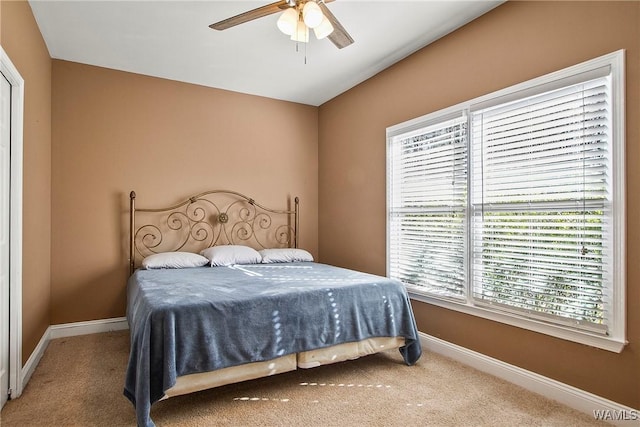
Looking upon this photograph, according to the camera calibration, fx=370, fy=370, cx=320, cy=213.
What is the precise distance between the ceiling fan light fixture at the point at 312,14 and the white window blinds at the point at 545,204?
1374mm

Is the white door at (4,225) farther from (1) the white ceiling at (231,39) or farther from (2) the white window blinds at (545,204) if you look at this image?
(2) the white window blinds at (545,204)

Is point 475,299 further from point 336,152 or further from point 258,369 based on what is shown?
point 336,152

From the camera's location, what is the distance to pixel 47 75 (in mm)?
3305

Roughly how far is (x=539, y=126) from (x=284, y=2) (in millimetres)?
1777

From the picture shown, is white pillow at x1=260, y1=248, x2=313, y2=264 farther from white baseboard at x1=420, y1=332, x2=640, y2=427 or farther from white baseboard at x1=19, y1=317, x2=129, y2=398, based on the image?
white baseboard at x1=420, y1=332, x2=640, y2=427

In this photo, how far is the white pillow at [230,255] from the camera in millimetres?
3703

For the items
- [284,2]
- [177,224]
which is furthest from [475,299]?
[177,224]

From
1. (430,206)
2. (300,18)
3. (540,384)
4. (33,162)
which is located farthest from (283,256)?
(540,384)

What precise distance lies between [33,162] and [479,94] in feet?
11.0

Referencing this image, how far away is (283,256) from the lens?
159 inches

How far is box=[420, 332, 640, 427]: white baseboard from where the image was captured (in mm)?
2010

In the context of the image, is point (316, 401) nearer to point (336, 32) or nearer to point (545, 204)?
point (545, 204)

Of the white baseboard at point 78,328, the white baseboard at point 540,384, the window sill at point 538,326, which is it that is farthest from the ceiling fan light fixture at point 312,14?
the white baseboard at point 78,328

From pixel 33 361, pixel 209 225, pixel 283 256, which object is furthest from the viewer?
pixel 209 225
